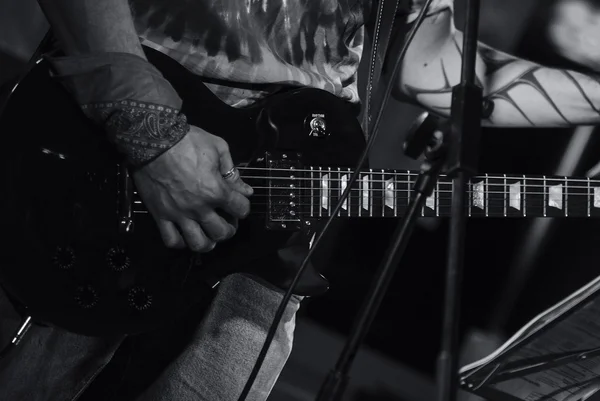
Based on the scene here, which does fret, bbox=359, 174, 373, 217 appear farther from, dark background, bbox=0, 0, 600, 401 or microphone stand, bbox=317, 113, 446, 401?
microphone stand, bbox=317, 113, 446, 401

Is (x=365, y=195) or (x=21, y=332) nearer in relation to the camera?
(x=21, y=332)

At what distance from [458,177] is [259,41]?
61cm

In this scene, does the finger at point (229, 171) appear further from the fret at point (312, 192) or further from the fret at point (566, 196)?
the fret at point (566, 196)

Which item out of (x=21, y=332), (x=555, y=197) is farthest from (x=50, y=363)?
(x=555, y=197)

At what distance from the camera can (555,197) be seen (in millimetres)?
1120

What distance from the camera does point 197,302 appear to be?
92 cm

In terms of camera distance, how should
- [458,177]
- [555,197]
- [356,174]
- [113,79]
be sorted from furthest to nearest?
[555,197], [113,79], [356,174], [458,177]

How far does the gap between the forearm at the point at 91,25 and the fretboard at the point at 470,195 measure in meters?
0.31

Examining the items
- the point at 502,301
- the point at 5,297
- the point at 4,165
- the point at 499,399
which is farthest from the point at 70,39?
the point at 502,301

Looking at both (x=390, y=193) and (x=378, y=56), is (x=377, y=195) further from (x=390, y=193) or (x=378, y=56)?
(x=378, y=56)

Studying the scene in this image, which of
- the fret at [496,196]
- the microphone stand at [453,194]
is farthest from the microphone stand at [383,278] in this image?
the fret at [496,196]

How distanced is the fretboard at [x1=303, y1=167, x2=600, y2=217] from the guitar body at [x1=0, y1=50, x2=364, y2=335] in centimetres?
3

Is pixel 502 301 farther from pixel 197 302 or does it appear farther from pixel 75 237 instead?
pixel 75 237

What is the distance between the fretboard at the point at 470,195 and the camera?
988mm
